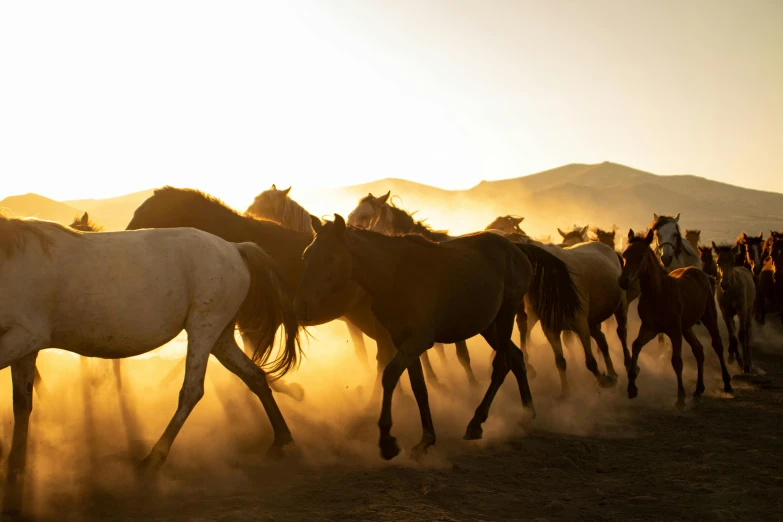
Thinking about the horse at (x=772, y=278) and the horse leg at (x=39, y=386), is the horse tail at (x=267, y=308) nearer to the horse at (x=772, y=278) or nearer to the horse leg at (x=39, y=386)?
the horse leg at (x=39, y=386)

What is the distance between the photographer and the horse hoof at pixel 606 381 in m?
10.3

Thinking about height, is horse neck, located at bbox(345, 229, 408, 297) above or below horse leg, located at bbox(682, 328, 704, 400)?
above

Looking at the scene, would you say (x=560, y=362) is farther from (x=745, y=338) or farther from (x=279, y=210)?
(x=745, y=338)

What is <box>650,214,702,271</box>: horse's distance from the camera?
12609 millimetres

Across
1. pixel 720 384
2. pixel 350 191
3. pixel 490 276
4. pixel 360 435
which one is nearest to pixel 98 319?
pixel 360 435

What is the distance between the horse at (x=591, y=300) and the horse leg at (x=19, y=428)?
641cm

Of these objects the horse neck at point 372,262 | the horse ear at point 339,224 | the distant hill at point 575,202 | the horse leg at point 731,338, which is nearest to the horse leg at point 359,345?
the horse neck at point 372,262

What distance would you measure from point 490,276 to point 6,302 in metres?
4.26

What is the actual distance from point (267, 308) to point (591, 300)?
223 inches

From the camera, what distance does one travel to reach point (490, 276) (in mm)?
7328

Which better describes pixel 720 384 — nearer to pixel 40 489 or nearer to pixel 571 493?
pixel 571 493

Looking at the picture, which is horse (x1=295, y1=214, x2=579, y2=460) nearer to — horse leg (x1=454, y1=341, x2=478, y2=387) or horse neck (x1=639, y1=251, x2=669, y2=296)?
horse leg (x1=454, y1=341, x2=478, y2=387)

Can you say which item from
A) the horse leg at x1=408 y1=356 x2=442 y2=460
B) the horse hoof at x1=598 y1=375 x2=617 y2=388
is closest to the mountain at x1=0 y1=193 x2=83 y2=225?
the horse hoof at x1=598 y1=375 x2=617 y2=388

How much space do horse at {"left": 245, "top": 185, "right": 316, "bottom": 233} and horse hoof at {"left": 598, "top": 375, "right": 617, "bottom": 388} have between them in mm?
4493
